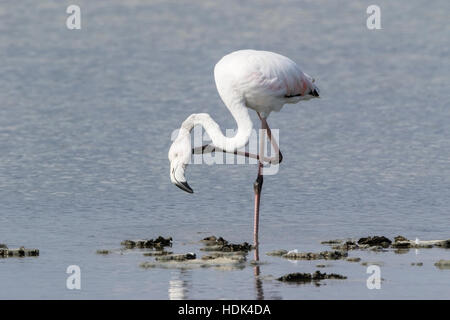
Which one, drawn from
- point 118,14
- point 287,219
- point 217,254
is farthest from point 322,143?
point 118,14

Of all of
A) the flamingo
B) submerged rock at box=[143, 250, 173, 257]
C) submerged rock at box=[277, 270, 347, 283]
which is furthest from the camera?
the flamingo

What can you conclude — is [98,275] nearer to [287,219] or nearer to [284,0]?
[287,219]

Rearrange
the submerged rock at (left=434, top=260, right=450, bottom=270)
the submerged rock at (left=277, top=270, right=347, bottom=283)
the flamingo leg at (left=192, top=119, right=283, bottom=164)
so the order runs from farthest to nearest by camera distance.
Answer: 1. the flamingo leg at (left=192, top=119, right=283, bottom=164)
2. the submerged rock at (left=434, top=260, right=450, bottom=270)
3. the submerged rock at (left=277, top=270, right=347, bottom=283)

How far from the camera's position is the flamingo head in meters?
13.7

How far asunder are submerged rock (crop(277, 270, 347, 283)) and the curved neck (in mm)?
3501

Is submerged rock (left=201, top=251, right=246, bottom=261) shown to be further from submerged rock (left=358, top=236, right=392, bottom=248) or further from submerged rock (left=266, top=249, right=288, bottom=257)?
submerged rock (left=358, top=236, right=392, bottom=248)

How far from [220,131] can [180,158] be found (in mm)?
781

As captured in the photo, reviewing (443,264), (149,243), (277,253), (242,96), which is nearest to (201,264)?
(277,253)

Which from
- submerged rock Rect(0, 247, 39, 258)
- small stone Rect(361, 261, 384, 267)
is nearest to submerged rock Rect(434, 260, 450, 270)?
small stone Rect(361, 261, 384, 267)

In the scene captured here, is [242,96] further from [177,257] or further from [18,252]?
[18,252]

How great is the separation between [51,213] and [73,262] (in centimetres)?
345

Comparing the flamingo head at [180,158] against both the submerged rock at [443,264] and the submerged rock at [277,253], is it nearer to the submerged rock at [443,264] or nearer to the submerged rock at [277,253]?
the submerged rock at [277,253]

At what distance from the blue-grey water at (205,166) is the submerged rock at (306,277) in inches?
5.8

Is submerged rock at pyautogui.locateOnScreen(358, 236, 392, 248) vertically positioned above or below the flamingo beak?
below
